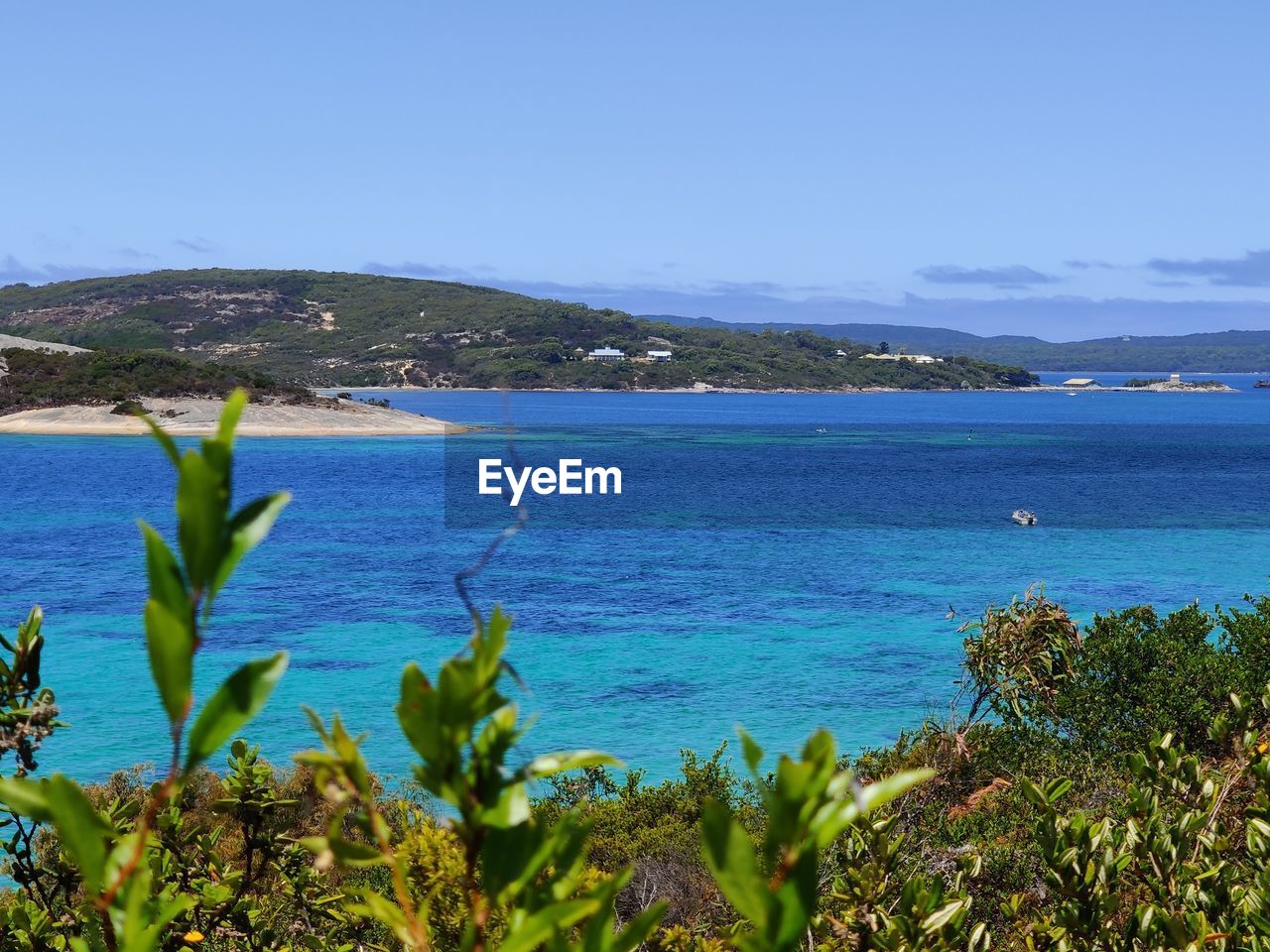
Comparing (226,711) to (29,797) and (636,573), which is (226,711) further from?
(636,573)

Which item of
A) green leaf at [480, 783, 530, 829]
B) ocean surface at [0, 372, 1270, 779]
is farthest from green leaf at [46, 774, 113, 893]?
ocean surface at [0, 372, 1270, 779]

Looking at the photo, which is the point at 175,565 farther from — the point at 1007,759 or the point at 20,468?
the point at 20,468

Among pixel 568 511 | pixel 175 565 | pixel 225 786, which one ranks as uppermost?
pixel 175 565

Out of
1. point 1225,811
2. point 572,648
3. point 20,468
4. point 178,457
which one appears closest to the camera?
point 178,457

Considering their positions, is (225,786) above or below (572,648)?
above

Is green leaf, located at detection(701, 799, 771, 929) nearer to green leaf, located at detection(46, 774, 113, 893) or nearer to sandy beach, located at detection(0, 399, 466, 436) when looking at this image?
green leaf, located at detection(46, 774, 113, 893)

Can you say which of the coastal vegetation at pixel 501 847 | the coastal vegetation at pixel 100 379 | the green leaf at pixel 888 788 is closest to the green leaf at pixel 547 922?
the coastal vegetation at pixel 501 847

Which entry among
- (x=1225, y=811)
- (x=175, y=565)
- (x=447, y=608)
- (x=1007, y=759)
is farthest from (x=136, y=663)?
(x=175, y=565)

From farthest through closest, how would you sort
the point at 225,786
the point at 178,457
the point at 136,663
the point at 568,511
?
1. the point at 568,511
2. the point at 136,663
3. the point at 225,786
4. the point at 178,457

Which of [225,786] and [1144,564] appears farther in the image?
[1144,564]
